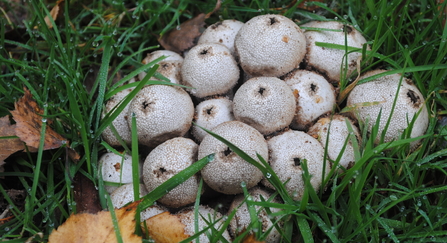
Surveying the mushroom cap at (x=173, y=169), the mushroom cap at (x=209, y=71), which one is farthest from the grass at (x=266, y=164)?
the mushroom cap at (x=209, y=71)

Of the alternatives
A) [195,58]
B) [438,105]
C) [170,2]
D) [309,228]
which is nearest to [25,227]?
[195,58]

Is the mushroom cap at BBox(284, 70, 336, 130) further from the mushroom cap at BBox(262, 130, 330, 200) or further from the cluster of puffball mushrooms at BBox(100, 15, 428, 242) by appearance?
the mushroom cap at BBox(262, 130, 330, 200)

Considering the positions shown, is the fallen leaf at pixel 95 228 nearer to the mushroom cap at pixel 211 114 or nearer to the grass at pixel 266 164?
the grass at pixel 266 164

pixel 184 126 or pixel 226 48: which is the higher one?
pixel 226 48

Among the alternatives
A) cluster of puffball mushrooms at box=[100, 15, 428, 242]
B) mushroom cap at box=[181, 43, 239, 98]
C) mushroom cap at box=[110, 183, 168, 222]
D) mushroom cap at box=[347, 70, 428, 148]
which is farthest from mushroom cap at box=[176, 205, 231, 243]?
mushroom cap at box=[347, 70, 428, 148]

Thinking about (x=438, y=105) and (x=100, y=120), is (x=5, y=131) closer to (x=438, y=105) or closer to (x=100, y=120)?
(x=100, y=120)

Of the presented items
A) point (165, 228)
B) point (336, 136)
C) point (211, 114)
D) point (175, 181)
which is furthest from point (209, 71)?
point (165, 228)

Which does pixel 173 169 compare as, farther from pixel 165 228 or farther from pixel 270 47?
pixel 270 47
